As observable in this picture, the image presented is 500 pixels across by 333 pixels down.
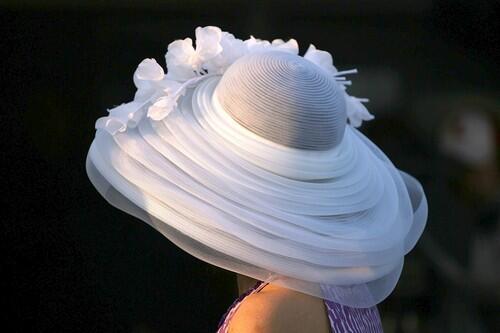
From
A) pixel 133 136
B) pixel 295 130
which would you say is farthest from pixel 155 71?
pixel 295 130

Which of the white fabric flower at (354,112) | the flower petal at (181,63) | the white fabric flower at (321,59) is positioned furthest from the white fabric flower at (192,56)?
the white fabric flower at (354,112)

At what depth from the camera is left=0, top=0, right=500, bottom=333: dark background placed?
7.55ft

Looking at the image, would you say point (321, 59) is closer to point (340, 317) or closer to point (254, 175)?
point (254, 175)

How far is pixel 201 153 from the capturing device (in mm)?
965

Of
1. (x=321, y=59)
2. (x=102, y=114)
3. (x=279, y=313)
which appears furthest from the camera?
(x=102, y=114)

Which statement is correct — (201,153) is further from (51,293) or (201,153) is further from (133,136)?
(51,293)

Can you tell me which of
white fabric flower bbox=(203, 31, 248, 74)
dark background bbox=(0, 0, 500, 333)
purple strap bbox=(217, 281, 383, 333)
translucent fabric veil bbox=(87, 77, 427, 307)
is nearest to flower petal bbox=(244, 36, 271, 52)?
white fabric flower bbox=(203, 31, 248, 74)

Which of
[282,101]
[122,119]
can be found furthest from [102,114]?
[282,101]

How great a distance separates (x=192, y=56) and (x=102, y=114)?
1.30m

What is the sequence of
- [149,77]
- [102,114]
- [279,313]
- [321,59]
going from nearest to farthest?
[279,313]
[149,77]
[321,59]
[102,114]

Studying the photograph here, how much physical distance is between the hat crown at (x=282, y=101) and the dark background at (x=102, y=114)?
132cm

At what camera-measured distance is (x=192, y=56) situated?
111cm

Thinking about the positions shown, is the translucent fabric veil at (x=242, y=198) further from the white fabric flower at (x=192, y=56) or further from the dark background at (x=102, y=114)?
the dark background at (x=102, y=114)

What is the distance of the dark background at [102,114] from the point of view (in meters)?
2.30
